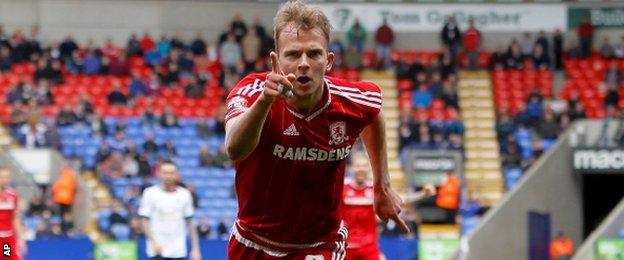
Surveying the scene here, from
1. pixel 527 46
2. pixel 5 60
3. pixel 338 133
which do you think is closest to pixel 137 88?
pixel 5 60

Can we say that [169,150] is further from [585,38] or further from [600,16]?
[600,16]

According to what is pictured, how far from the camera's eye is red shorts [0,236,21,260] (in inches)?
513

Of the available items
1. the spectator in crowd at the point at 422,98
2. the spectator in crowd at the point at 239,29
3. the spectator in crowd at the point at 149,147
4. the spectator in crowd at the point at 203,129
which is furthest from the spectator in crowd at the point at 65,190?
the spectator in crowd at the point at 422,98

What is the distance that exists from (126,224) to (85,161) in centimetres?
415

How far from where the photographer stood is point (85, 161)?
2733 cm

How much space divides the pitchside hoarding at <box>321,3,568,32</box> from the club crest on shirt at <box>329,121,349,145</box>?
27.0 meters

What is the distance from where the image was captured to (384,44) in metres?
32.8

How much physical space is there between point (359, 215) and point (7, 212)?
11.6ft

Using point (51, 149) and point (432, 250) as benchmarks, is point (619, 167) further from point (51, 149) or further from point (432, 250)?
point (51, 149)

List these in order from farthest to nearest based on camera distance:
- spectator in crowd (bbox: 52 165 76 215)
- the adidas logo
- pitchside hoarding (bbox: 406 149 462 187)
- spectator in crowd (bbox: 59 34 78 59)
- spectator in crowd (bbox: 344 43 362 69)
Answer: spectator in crowd (bbox: 344 43 362 69) → spectator in crowd (bbox: 59 34 78 59) → pitchside hoarding (bbox: 406 149 462 187) → spectator in crowd (bbox: 52 165 76 215) → the adidas logo

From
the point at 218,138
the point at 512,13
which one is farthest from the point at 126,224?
the point at 512,13

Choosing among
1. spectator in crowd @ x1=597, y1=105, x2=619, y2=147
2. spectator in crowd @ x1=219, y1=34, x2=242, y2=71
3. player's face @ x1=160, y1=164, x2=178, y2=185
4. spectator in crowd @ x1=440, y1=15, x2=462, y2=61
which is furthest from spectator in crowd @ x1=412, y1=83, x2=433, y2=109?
player's face @ x1=160, y1=164, x2=178, y2=185

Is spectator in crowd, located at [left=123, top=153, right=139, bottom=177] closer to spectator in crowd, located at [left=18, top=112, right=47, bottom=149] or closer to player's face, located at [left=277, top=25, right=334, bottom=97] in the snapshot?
spectator in crowd, located at [left=18, top=112, right=47, bottom=149]

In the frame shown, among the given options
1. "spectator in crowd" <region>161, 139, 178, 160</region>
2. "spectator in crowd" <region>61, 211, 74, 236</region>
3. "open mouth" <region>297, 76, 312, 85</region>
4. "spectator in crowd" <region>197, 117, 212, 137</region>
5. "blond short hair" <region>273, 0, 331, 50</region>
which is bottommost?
"spectator in crowd" <region>61, 211, 74, 236</region>
